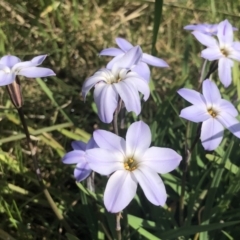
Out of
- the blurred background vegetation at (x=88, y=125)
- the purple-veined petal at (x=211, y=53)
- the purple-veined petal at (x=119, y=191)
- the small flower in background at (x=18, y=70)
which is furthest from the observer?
the blurred background vegetation at (x=88, y=125)

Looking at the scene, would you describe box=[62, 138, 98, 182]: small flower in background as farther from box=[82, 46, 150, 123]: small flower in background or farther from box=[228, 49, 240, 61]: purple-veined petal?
box=[228, 49, 240, 61]: purple-veined petal

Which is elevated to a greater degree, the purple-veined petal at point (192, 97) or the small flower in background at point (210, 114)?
the purple-veined petal at point (192, 97)

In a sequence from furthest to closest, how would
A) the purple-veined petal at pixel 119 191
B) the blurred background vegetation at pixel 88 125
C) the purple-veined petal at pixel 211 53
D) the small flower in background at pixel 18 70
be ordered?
the blurred background vegetation at pixel 88 125
the purple-veined petal at pixel 211 53
the small flower in background at pixel 18 70
the purple-veined petal at pixel 119 191

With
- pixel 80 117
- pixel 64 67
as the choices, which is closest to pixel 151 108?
pixel 80 117

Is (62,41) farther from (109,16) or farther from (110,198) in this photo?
(110,198)

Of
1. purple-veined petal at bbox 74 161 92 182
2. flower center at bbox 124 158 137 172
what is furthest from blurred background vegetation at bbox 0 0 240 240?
flower center at bbox 124 158 137 172

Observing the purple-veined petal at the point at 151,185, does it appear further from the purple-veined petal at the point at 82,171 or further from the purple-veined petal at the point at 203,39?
the purple-veined petal at the point at 203,39

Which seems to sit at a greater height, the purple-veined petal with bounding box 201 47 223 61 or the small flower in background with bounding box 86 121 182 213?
the purple-veined petal with bounding box 201 47 223 61

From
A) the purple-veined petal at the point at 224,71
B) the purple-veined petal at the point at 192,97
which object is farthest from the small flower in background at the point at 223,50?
the purple-veined petal at the point at 192,97
